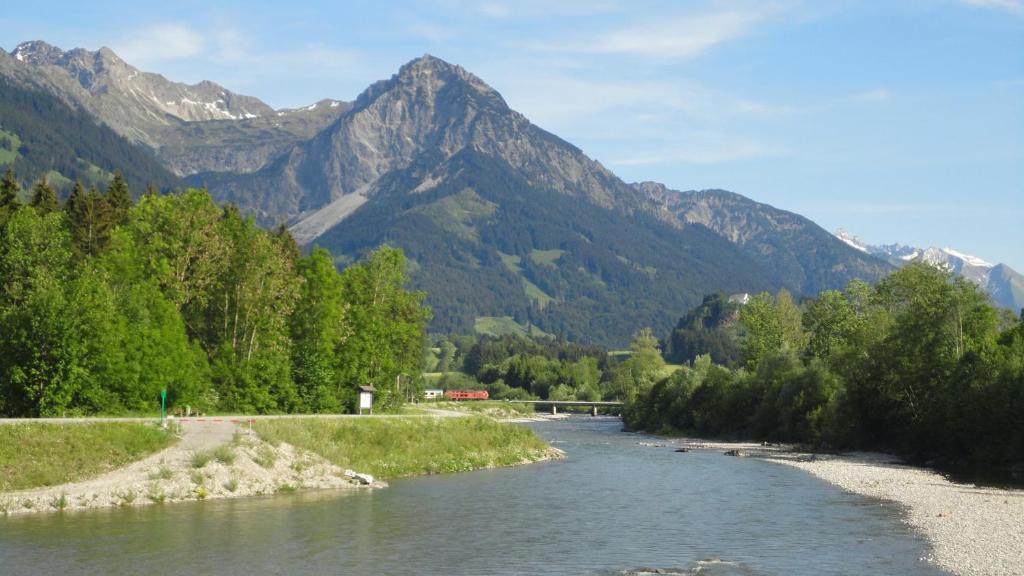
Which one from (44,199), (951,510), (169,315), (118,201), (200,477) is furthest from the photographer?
(118,201)

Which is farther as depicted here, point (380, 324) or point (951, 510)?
point (380, 324)

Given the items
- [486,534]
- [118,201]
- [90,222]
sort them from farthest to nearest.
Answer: [118,201]
[90,222]
[486,534]

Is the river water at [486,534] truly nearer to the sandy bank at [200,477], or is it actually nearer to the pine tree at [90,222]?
the sandy bank at [200,477]

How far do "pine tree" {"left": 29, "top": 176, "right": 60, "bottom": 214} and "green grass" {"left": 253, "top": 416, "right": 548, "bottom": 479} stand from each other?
39100mm

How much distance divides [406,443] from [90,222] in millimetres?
35559

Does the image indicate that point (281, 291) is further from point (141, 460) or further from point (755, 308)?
point (755, 308)

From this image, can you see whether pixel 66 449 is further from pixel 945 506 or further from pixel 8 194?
pixel 945 506

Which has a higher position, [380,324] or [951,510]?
[380,324]

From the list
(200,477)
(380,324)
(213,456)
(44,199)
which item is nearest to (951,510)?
(200,477)

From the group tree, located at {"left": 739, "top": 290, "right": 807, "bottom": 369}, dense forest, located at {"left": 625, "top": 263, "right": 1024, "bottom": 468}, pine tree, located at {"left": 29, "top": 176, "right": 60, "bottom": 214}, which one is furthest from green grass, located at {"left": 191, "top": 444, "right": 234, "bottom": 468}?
tree, located at {"left": 739, "top": 290, "right": 807, "bottom": 369}

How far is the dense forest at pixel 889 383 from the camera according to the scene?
78562 millimetres

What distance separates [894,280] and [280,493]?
97221 mm

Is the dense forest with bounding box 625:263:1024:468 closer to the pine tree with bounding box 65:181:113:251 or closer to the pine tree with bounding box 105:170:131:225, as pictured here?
the pine tree with bounding box 65:181:113:251

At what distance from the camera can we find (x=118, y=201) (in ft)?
322
